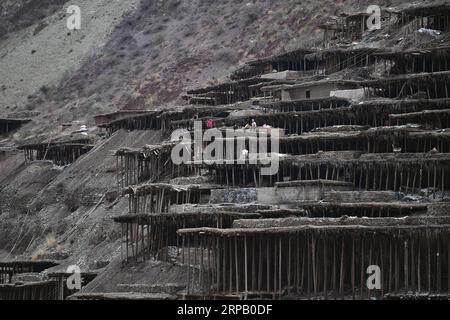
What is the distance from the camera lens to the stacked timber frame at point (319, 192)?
169 feet

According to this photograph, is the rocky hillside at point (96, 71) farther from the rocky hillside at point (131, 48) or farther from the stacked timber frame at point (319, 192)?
the stacked timber frame at point (319, 192)

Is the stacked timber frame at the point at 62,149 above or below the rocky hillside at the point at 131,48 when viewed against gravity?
below

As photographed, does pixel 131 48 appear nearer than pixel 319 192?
No

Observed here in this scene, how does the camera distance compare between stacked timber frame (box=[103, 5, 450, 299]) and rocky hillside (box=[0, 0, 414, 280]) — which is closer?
stacked timber frame (box=[103, 5, 450, 299])

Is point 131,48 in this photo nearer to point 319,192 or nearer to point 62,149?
point 62,149

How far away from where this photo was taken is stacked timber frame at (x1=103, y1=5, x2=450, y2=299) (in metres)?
51.4

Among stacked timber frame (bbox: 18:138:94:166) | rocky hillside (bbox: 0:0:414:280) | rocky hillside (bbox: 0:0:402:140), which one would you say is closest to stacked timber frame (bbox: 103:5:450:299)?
rocky hillside (bbox: 0:0:414:280)

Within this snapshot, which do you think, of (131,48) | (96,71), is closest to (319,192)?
(96,71)

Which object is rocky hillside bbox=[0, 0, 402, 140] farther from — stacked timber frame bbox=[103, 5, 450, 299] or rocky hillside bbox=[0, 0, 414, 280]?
stacked timber frame bbox=[103, 5, 450, 299]

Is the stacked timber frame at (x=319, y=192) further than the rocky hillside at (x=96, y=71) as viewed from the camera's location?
No

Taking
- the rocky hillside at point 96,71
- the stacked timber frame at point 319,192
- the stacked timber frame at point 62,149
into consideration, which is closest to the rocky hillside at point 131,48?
the rocky hillside at point 96,71

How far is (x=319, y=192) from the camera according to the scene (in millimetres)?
58312

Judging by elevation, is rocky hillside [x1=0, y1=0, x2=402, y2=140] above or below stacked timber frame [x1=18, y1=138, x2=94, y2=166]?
above
